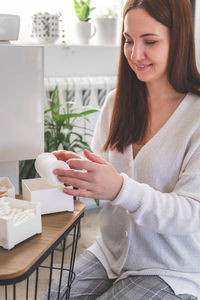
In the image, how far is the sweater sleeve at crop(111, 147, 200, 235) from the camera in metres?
0.94

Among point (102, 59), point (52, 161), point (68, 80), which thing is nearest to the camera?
point (52, 161)

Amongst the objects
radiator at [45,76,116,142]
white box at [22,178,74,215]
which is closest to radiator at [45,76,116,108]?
radiator at [45,76,116,142]

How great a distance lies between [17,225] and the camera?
0.86 meters

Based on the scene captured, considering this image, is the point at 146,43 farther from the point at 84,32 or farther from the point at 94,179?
the point at 84,32

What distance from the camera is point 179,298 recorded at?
1.02 metres

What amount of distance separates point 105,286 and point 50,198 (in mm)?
321

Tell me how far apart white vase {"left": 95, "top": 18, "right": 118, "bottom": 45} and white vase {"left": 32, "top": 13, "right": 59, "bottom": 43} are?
12.9 inches

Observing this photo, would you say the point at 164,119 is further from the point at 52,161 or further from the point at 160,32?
the point at 52,161

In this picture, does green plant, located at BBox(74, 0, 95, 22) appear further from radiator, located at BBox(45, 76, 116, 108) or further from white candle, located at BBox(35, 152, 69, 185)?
white candle, located at BBox(35, 152, 69, 185)

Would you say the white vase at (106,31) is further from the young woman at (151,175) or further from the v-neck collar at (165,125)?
the v-neck collar at (165,125)

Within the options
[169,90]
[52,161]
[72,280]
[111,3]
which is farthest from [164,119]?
[111,3]

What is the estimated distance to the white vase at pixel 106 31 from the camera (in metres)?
2.46

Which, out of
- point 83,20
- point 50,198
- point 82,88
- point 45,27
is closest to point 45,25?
point 45,27

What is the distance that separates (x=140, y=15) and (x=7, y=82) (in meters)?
0.40
